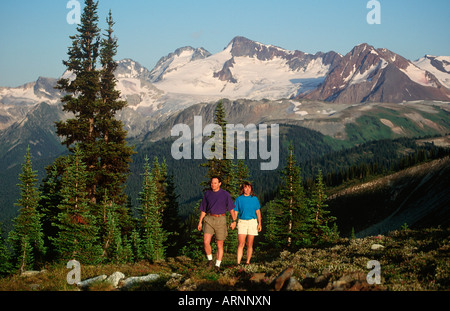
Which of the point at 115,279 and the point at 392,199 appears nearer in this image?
the point at 115,279

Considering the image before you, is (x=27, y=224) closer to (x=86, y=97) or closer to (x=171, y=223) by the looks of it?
(x=86, y=97)

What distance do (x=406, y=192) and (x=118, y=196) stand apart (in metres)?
97.4

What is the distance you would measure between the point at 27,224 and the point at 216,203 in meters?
25.0

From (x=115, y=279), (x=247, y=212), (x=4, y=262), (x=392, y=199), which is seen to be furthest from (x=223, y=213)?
(x=392, y=199)

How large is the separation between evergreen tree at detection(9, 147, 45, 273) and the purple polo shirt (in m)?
23.5

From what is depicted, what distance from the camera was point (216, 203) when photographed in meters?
16.1

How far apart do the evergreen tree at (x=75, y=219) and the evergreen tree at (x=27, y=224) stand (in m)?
4.36

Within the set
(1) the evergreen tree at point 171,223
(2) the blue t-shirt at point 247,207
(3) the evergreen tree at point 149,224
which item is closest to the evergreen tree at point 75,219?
(3) the evergreen tree at point 149,224

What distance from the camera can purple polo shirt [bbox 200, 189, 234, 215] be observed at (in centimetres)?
1611

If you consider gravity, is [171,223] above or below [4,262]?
above

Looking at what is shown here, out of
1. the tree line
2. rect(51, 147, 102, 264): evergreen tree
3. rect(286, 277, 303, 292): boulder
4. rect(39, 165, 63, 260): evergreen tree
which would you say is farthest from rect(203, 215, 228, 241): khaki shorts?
rect(39, 165, 63, 260): evergreen tree

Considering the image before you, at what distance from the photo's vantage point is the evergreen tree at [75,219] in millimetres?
30500

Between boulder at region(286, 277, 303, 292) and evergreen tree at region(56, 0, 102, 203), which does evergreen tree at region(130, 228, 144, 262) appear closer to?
evergreen tree at region(56, 0, 102, 203)
